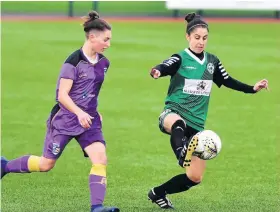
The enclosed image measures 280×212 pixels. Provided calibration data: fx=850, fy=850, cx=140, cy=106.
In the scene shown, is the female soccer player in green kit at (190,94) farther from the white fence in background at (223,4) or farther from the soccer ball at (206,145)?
the white fence in background at (223,4)

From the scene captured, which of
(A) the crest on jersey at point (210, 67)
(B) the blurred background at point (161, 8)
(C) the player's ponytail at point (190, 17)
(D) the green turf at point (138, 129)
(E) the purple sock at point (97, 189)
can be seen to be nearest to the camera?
(E) the purple sock at point (97, 189)

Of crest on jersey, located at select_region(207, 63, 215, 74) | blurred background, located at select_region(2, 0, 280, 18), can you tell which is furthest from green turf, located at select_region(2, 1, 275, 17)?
crest on jersey, located at select_region(207, 63, 215, 74)

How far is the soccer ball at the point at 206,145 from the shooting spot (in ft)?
26.7

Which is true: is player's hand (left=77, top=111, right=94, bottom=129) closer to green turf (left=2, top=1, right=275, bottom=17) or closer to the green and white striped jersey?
the green and white striped jersey

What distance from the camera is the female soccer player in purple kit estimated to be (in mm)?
8055

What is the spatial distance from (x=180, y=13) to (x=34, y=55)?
14222 millimetres

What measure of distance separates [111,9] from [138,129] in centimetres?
2584

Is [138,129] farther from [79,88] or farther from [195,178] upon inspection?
[79,88]

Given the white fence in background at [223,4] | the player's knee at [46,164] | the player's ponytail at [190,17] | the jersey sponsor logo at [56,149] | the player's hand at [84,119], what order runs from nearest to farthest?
1. the player's hand at [84,119]
2. the jersey sponsor logo at [56,149]
3. the player's knee at [46,164]
4. the player's ponytail at [190,17]
5. the white fence in background at [223,4]

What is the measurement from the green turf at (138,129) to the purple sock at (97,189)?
64 cm

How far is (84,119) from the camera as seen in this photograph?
25.3ft

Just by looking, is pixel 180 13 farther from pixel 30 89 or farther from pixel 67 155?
pixel 67 155

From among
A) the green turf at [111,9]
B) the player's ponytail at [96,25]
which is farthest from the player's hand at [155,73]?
the green turf at [111,9]

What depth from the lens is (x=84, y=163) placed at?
36.5 feet
